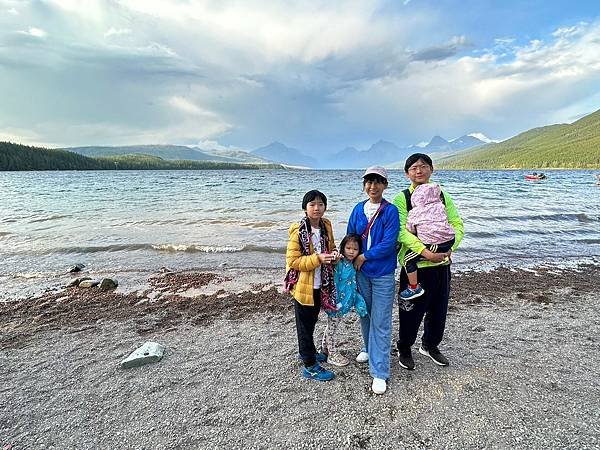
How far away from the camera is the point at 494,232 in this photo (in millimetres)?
15125

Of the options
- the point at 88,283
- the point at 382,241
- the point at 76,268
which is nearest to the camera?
the point at 382,241

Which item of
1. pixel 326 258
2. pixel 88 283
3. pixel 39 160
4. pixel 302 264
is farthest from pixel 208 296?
pixel 39 160

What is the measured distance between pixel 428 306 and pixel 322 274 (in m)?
1.45

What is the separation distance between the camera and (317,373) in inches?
169

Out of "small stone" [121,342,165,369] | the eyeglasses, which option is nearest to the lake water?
"small stone" [121,342,165,369]

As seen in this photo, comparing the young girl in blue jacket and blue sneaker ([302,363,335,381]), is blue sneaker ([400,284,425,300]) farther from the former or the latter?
blue sneaker ([302,363,335,381])

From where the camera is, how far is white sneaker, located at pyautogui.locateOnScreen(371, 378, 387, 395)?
3950mm

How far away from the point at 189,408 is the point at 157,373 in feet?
3.28

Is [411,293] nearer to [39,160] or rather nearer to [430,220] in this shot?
[430,220]

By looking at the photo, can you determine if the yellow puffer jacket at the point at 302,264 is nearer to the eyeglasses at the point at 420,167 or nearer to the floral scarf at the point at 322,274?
the floral scarf at the point at 322,274

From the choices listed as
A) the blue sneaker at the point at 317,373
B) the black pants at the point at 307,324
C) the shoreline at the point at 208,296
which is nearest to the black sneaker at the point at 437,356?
the blue sneaker at the point at 317,373

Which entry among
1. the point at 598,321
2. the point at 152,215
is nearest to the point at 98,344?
the point at 598,321

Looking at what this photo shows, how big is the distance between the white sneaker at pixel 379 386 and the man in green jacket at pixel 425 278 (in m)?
0.61

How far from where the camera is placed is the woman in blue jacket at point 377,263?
374 centimetres
